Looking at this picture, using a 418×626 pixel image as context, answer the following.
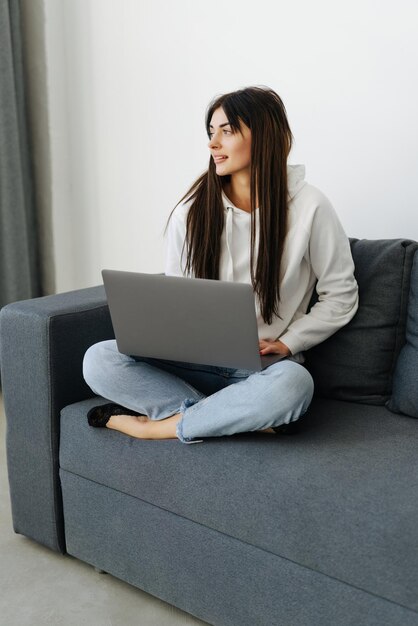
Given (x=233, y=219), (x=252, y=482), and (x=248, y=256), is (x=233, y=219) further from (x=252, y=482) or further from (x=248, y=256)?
(x=252, y=482)

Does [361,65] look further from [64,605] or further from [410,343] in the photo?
[64,605]

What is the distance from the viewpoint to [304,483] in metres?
1.53

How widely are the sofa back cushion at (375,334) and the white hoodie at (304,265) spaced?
0.16 feet

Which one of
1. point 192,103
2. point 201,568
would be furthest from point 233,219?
point 192,103

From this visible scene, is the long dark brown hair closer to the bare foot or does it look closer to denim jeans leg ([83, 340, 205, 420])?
denim jeans leg ([83, 340, 205, 420])

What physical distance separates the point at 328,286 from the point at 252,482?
0.60 metres

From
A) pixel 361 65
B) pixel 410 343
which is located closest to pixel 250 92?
pixel 361 65

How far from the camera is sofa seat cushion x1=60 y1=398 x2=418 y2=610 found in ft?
4.61

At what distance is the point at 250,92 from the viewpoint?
6.52ft

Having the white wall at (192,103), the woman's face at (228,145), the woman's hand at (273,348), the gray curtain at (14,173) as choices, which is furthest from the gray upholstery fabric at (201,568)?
the gray curtain at (14,173)

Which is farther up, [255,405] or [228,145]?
[228,145]

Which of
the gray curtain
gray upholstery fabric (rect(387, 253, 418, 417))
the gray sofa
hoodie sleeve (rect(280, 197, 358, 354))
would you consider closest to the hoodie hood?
hoodie sleeve (rect(280, 197, 358, 354))

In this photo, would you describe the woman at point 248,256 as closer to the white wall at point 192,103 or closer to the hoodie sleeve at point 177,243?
the hoodie sleeve at point 177,243

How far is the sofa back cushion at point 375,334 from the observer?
1.97 metres
